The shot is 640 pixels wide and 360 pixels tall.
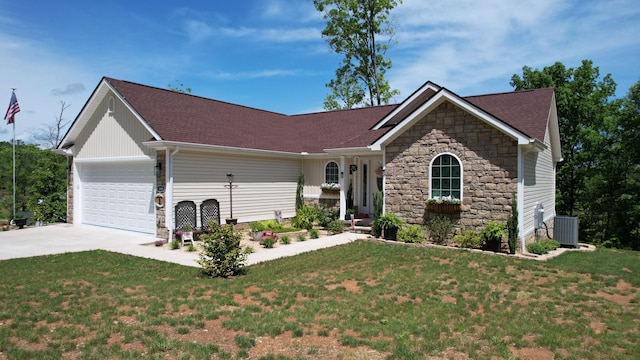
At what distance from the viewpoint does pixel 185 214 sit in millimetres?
13320

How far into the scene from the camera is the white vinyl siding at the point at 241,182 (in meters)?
13.6

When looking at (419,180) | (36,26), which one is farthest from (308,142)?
(36,26)

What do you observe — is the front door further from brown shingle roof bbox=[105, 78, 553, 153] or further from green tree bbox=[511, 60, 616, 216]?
green tree bbox=[511, 60, 616, 216]

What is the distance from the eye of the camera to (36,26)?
55.1ft

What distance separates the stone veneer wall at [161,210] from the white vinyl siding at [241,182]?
31 cm

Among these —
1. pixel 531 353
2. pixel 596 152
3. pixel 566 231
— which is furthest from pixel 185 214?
pixel 596 152

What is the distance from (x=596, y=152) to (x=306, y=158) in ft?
52.8

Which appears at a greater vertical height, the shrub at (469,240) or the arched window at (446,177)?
the arched window at (446,177)

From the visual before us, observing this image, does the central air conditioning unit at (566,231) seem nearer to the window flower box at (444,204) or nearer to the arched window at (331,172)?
the window flower box at (444,204)

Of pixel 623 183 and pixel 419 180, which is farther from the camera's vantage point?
pixel 623 183

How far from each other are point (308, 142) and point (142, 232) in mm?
8061

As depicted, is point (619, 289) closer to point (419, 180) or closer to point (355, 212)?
point (419, 180)

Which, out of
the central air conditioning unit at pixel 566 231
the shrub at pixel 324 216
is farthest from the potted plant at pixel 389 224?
the central air conditioning unit at pixel 566 231

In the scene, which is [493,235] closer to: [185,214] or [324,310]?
[324,310]
